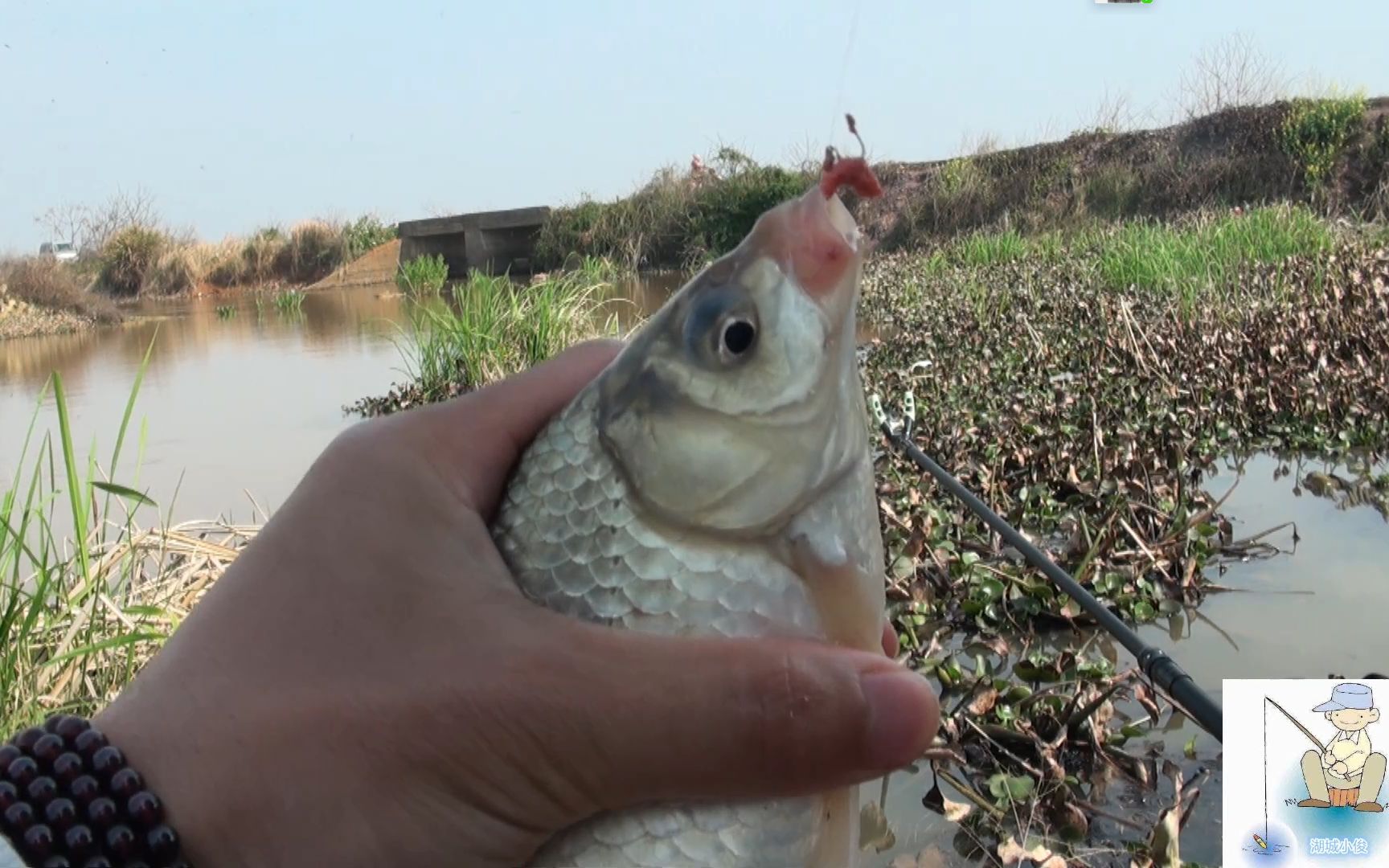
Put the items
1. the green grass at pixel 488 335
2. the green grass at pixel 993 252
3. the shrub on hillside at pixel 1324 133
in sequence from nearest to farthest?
the green grass at pixel 488 335, the green grass at pixel 993 252, the shrub on hillside at pixel 1324 133

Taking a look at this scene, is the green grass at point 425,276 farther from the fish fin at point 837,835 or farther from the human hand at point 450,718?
the fish fin at point 837,835

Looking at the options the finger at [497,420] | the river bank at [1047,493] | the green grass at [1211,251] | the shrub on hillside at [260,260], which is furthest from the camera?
the shrub on hillside at [260,260]

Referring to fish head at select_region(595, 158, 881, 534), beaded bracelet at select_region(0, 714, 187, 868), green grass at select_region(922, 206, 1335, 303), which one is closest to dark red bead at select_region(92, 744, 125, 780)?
beaded bracelet at select_region(0, 714, 187, 868)

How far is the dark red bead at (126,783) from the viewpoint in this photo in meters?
1.04

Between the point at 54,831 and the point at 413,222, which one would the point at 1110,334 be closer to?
the point at 54,831

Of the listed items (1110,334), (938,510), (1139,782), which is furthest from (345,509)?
(1110,334)

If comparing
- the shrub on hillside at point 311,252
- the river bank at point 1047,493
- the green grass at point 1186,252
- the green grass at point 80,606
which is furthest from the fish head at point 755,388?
the shrub on hillside at point 311,252

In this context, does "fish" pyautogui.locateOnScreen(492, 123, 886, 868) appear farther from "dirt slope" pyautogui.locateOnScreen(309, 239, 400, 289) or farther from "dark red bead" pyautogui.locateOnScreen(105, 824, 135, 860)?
"dirt slope" pyautogui.locateOnScreen(309, 239, 400, 289)

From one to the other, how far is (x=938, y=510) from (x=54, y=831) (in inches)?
125

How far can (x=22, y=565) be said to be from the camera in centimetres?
453

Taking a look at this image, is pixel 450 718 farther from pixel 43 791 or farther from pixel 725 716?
pixel 43 791

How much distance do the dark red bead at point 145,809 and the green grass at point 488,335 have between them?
224 inches

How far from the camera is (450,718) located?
40.5 inches

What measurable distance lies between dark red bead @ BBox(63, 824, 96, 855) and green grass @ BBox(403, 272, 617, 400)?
5.68 meters
